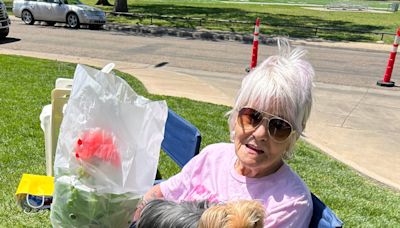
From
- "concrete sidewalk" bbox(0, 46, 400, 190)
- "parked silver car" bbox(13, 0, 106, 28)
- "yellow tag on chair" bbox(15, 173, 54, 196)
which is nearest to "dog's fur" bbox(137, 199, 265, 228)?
"yellow tag on chair" bbox(15, 173, 54, 196)

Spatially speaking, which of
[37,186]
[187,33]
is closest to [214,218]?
[37,186]

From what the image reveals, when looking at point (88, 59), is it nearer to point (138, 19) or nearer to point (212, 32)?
point (212, 32)

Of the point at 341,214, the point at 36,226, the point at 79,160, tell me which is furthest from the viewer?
the point at 341,214

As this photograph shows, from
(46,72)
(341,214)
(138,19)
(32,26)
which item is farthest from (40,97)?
(138,19)

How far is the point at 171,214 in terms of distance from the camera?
178cm

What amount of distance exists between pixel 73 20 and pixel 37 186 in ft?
53.6

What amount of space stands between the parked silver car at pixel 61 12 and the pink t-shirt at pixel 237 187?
1739 centimetres

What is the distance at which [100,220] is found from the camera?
1986 millimetres

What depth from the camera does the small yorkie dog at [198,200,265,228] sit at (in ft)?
4.51

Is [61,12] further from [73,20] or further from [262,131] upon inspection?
[262,131]

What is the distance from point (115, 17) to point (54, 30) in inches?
194

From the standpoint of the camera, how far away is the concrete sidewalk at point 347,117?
227 inches

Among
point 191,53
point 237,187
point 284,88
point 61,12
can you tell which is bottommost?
point 191,53

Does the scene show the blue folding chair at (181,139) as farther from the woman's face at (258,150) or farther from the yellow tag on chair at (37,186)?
the yellow tag on chair at (37,186)
